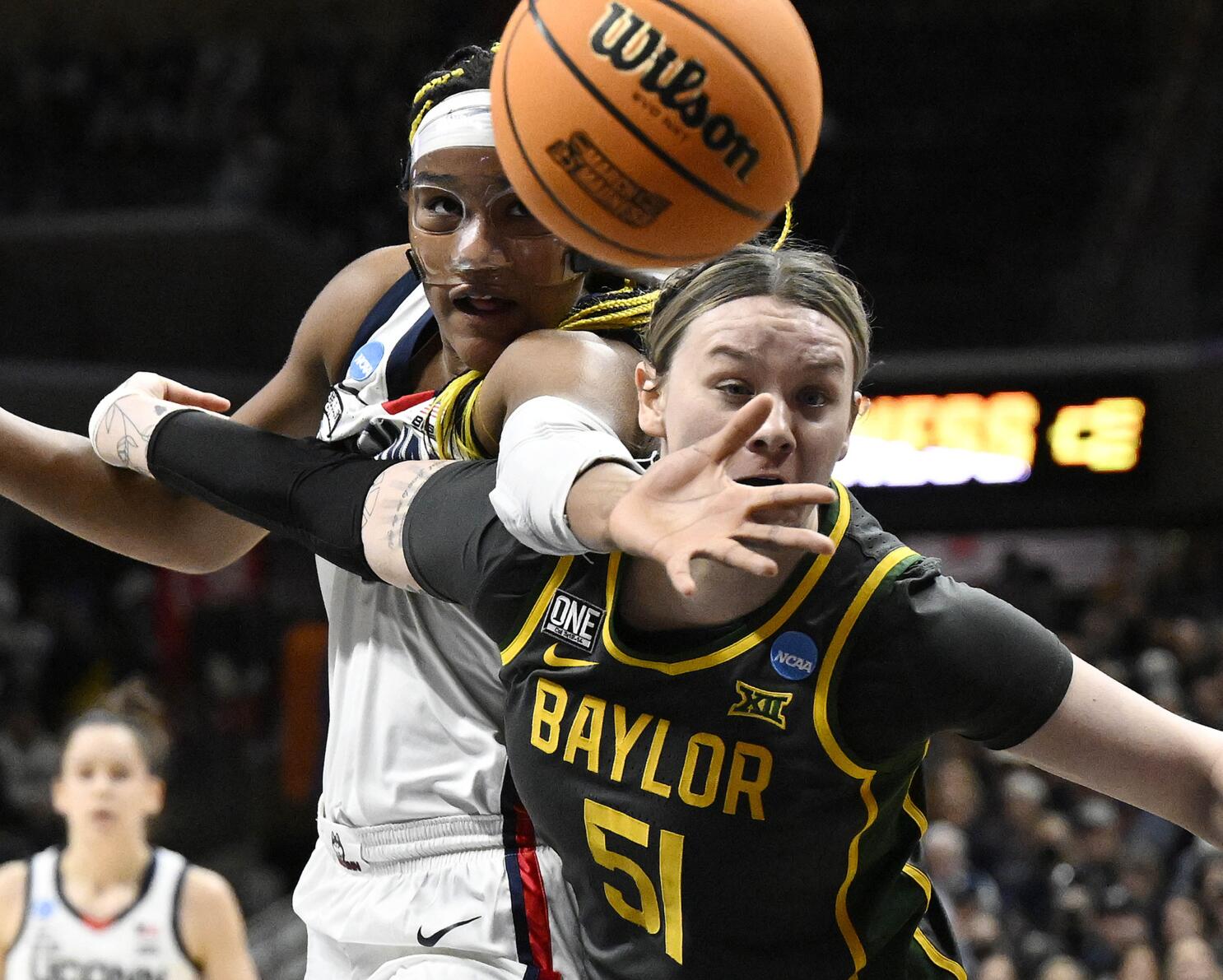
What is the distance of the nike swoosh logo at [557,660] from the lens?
2154 mm

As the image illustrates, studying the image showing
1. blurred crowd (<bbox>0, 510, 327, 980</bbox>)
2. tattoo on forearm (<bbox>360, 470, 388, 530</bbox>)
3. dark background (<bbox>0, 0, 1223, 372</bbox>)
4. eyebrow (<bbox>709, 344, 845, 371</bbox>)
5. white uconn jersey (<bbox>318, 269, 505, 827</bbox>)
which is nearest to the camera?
eyebrow (<bbox>709, 344, 845, 371</bbox>)

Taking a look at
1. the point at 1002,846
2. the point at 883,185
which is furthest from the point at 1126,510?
the point at 883,185

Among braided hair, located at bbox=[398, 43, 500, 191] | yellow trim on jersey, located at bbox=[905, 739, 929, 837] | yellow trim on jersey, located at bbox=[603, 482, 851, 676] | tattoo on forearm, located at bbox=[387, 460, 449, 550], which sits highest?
braided hair, located at bbox=[398, 43, 500, 191]

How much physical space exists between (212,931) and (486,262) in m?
3.35

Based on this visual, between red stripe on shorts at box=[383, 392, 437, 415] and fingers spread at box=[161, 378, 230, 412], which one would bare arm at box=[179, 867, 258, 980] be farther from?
red stripe on shorts at box=[383, 392, 437, 415]

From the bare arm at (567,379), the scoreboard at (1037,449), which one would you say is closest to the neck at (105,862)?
the bare arm at (567,379)

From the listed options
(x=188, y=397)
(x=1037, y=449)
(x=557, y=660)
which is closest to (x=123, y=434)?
(x=188, y=397)

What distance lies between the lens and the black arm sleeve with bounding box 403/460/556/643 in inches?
87.0

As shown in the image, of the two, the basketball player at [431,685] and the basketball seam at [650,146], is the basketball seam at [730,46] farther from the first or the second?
the basketball player at [431,685]

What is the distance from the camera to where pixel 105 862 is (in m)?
5.12

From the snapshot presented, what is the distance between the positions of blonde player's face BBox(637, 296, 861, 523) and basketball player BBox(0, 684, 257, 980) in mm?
3522

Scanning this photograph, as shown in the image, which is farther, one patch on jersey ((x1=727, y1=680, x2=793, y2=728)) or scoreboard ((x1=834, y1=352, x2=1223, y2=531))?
scoreboard ((x1=834, y1=352, x2=1223, y2=531))

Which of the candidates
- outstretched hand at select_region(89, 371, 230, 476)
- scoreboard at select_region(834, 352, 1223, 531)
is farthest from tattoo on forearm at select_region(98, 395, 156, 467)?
scoreboard at select_region(834, 352, 1223, 531)

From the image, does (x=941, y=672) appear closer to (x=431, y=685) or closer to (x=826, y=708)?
(x=826, y=708)
